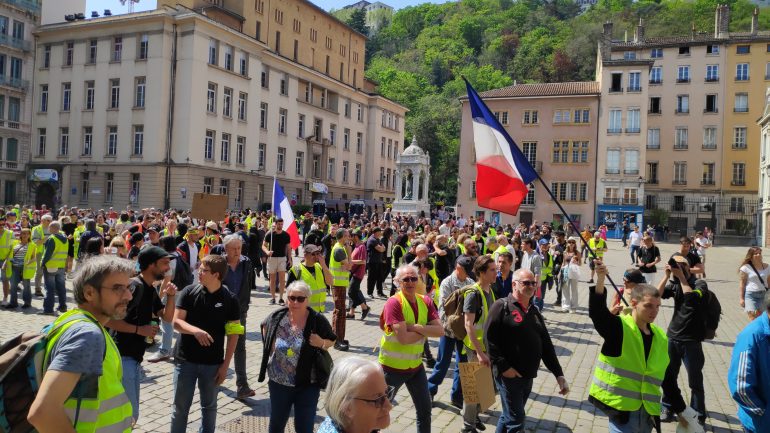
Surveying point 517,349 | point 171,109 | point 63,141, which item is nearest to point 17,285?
point 517,349

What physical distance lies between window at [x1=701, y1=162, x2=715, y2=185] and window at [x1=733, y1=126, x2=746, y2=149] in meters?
2.74

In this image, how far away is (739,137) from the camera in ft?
178

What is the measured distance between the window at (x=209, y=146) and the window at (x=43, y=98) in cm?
1438

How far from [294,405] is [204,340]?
914 mm

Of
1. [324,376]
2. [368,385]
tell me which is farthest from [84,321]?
[324,376]

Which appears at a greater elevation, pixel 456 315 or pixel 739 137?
pixel 739 137

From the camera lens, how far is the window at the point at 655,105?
56656 millimetres

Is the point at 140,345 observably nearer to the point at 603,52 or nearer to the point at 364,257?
the point at 364,257

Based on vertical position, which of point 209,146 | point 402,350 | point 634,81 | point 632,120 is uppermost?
point 634,81

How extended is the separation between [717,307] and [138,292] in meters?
6.09

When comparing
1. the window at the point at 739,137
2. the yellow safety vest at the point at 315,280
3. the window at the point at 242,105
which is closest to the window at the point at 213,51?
the window at the point at 242,105

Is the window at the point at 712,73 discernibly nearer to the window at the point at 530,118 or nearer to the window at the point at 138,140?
the window at the point at 530,118

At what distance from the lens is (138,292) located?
4.71m

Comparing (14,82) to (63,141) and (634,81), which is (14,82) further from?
(634,81)
